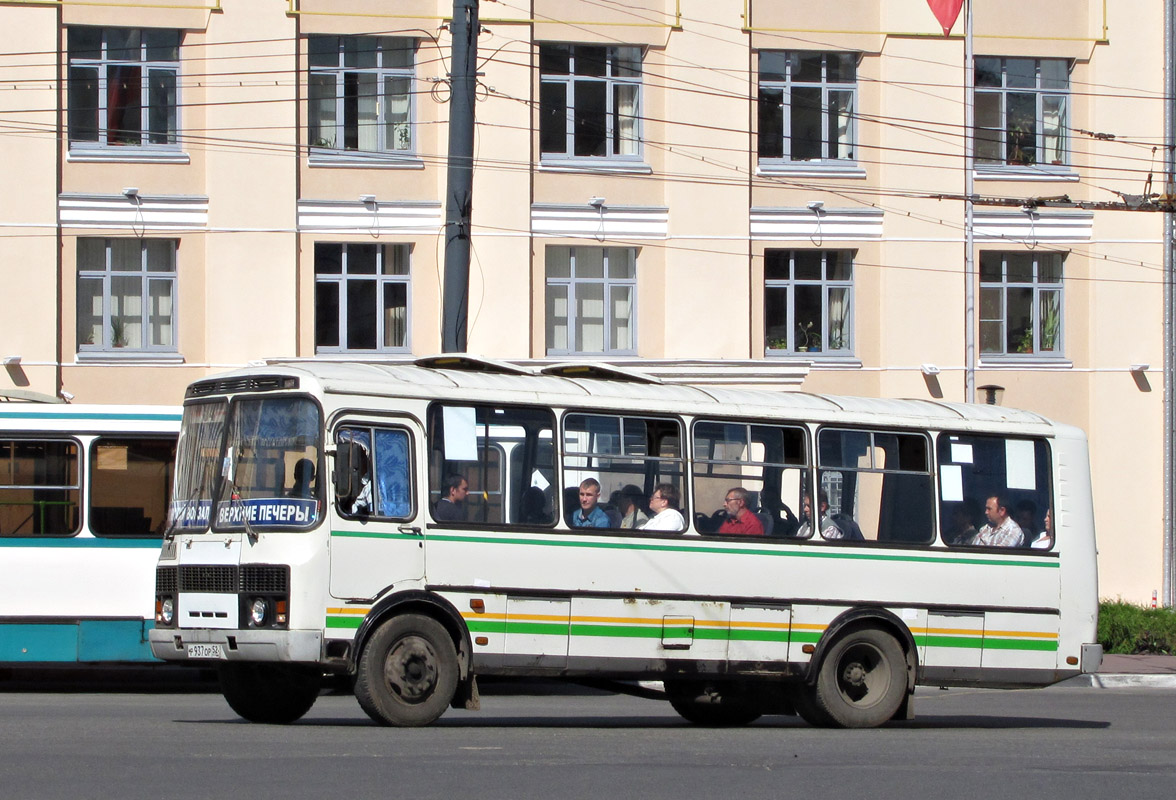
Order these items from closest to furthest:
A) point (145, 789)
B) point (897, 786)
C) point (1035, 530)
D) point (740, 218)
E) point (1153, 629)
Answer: point (145, 789), point (897, 786), point (1035, 530), point (1153, 629), point (740, 218)

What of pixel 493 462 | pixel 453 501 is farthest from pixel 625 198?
pixel 453 501

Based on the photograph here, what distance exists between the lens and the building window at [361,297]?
28891 millimetres

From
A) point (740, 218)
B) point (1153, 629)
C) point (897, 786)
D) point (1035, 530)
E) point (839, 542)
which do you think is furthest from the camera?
point (740, 218)

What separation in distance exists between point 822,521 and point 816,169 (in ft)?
53.0

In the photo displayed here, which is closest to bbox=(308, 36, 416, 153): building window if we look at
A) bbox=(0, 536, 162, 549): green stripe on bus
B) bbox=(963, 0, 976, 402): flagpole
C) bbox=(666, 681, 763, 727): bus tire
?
bbox=(963, 0, 976, 402): flagpole

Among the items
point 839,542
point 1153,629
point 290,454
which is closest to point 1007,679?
point 839,542

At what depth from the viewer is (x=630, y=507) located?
14094mm

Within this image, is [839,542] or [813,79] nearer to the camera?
[839,542]

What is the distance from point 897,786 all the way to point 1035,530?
19.6 ft

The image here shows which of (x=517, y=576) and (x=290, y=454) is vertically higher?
(x=290, y=454)

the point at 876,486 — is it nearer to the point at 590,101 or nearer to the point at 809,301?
the point at 809,301

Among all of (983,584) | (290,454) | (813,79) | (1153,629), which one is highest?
(813,79)

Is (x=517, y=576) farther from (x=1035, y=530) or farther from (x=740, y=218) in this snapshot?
(x=740, y=218)

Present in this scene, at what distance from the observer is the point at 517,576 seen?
13.5 metres
